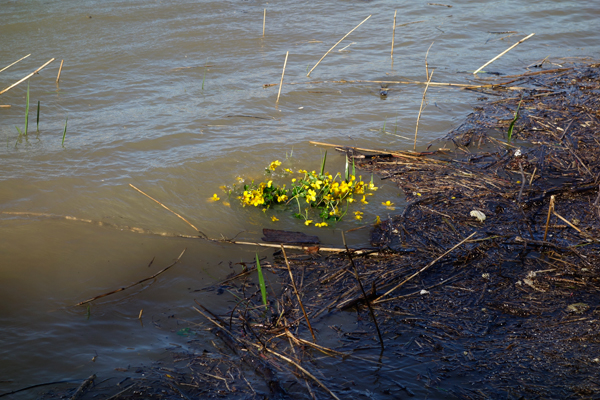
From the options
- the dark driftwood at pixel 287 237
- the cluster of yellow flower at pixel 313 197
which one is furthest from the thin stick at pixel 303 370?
the cluster of yellow flower at pixel 313 197

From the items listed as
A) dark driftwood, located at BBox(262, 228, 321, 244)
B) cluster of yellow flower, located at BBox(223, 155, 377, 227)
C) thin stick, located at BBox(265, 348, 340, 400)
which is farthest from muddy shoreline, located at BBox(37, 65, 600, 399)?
cluster of yellow flower, located at BBox(223, 155, 377, 227)

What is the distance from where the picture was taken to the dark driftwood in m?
3.65

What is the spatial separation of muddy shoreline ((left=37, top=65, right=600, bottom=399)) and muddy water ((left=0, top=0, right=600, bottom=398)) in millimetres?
247

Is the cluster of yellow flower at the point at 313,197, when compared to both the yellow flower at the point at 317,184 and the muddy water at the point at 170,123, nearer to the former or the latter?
the yellow flower at the point at 317,184

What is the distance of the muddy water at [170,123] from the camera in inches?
118

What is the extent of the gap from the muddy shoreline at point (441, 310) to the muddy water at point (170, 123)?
25cm

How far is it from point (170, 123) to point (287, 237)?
2.97m

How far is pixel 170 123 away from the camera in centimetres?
589

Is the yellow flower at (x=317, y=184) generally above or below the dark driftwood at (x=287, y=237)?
above

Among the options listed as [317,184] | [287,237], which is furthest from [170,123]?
[287,237]

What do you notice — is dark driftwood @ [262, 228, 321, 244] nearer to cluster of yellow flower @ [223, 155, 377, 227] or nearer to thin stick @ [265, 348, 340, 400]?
cluster of yellow flower @ [223, 155, 377, 227]

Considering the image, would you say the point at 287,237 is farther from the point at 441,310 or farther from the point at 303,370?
the point at 303,370

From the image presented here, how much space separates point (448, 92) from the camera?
24.1 feet

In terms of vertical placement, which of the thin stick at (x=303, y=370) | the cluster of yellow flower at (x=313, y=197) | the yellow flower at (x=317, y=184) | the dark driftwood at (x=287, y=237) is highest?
the yellow flower at (x=317, y=184)
